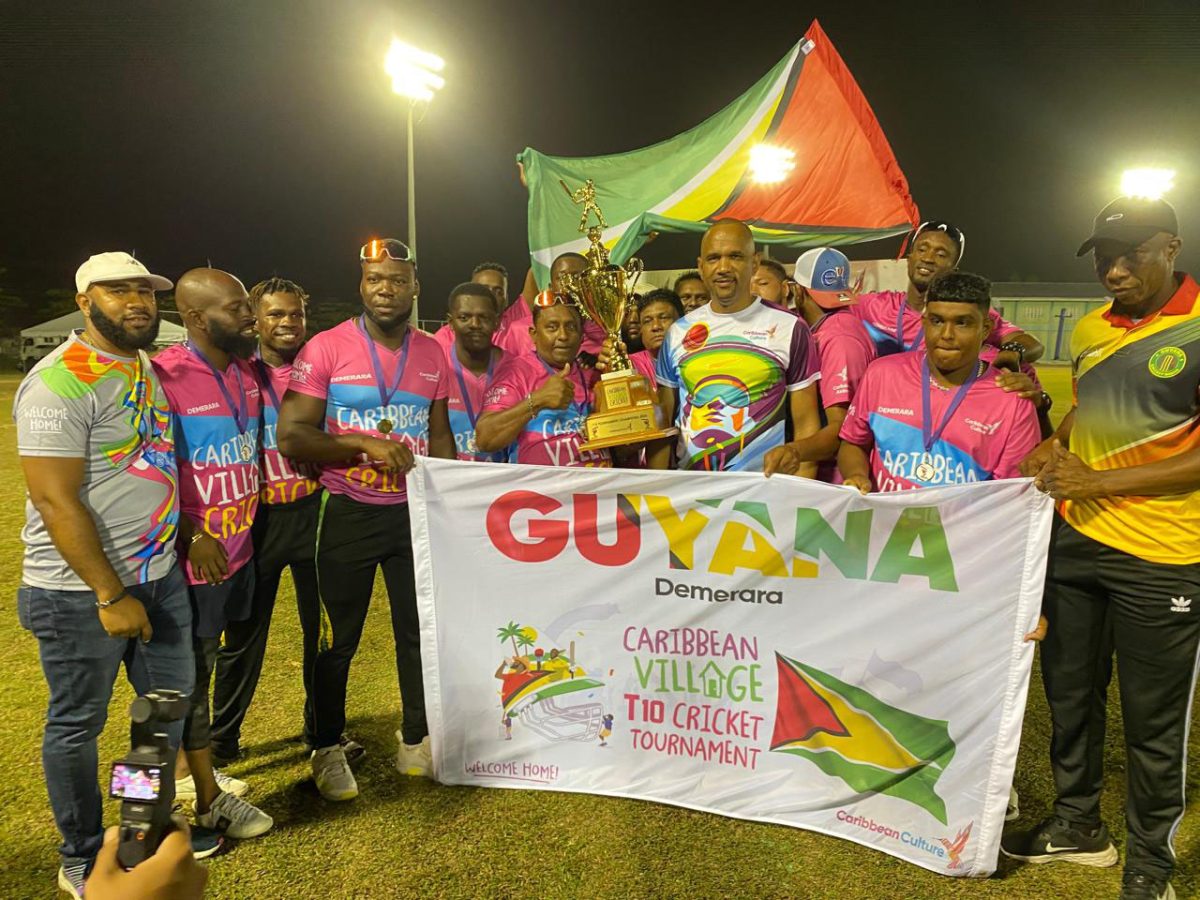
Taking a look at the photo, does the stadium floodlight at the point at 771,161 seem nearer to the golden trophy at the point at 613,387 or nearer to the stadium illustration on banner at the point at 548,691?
the golden trophy at the point at 613,387

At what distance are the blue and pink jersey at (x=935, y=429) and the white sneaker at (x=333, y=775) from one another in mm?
2752

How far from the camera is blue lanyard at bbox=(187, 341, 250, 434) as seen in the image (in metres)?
3.13

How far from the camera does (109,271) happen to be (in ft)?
8.42

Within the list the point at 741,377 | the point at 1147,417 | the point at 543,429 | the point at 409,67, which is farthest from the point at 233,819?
the point at 409,67

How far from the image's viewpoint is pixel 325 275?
71.8 m

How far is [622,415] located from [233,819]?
243 centimetres

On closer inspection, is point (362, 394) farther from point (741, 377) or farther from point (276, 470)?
point (741, 377)

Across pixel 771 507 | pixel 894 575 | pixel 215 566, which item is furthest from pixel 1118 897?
pixel 215 566

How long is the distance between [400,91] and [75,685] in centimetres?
1772

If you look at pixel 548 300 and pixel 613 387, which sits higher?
pixel 548 300

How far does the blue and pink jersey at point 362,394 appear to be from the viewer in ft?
10.9

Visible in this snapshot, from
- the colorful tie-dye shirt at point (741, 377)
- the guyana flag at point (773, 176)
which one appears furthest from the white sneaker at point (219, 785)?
the guyana flag at point (773, 176)

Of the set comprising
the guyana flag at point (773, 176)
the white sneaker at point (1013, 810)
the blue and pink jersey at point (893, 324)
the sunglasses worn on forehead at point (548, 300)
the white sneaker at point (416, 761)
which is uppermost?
the guyana flag at point (773, 176)

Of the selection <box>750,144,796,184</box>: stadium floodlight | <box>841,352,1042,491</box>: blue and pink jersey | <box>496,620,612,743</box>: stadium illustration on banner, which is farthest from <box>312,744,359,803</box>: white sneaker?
<box>750,144,796,184</box>: stadium floodlight
